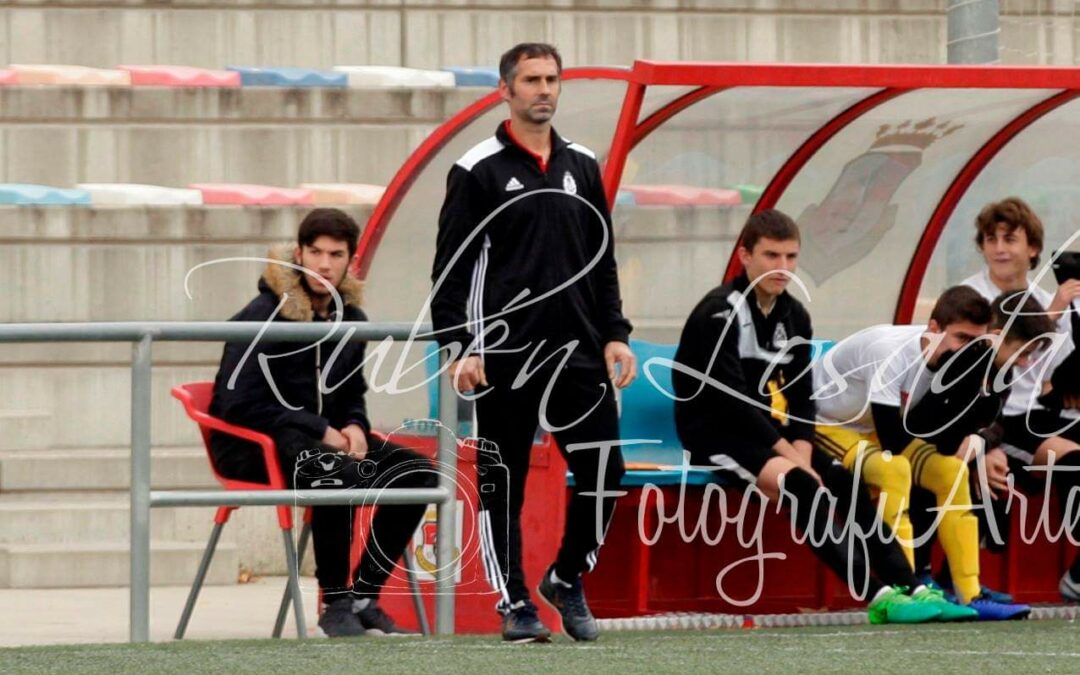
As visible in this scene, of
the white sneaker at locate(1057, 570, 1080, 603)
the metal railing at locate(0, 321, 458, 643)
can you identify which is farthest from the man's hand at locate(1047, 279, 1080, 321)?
the metal railing at locate(0, 321, 458, 643)

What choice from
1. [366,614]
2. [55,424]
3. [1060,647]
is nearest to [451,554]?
[366,614]

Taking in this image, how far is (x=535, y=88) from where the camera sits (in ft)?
21.0

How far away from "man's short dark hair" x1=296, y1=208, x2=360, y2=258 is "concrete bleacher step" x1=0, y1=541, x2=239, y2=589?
2.22m

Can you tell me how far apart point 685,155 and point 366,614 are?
2.03m

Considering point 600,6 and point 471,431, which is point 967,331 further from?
point 600,6

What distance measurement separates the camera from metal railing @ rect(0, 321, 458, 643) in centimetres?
668

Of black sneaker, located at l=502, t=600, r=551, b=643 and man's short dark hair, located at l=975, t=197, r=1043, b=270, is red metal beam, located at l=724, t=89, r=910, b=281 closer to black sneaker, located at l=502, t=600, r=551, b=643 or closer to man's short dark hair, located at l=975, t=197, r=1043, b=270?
man's short dark hair, located at l=975, t=197, r=1043, b=270

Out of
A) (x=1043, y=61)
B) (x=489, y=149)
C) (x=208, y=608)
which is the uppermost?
(x=1043, y=61)

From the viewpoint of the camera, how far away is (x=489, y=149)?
6465mm

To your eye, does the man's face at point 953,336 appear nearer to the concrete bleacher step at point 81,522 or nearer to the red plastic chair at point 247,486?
the red plastic chair at point 247,486

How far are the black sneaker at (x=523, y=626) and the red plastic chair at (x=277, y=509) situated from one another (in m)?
0.66

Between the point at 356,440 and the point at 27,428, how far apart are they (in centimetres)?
332

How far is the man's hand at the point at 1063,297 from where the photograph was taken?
7.83m

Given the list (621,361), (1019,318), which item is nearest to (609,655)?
(621,361)
